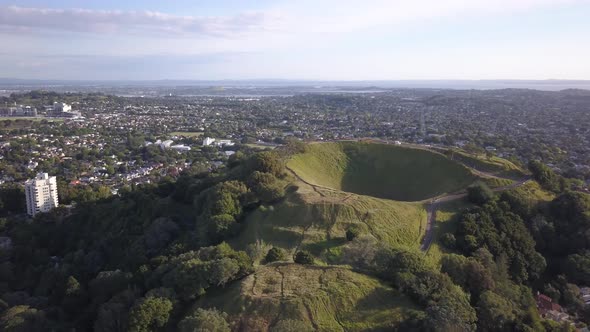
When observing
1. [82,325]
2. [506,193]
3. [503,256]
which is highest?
[506,193]

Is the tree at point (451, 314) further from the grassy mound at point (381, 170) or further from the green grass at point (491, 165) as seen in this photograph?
the green grass at point (491, 165)

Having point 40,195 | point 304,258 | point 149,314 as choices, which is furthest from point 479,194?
point 40,195

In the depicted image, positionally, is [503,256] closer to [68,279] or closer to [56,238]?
[68,279]

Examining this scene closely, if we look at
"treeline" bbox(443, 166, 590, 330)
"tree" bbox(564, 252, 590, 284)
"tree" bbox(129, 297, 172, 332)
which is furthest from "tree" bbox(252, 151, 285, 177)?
"tree" bbox(564, 252, 590, 284)

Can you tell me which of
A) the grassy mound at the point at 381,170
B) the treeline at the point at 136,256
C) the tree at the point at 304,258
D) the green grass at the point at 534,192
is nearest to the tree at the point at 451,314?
the tree at the point at 304,258

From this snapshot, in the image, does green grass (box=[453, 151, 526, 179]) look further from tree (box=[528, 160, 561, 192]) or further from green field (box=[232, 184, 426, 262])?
green field (box=[232, 184, 426, 262])

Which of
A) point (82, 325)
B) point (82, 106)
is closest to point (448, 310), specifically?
point (82, 325)
